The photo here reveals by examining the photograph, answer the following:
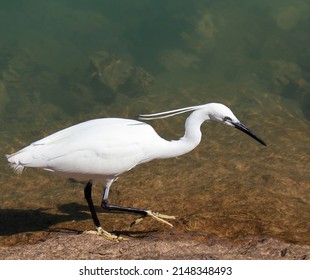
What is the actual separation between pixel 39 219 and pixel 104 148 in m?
1.78

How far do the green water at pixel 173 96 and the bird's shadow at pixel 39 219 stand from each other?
0.03 meters

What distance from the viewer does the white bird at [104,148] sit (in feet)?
18.7

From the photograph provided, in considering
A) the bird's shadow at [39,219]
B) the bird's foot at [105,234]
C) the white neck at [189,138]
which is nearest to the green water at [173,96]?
the bird's shadow at [39,219]

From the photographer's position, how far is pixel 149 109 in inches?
463

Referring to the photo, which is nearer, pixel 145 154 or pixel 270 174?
pixel 145 154

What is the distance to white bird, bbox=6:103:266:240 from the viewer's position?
5.69 metres

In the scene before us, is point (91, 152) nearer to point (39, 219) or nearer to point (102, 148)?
point (102, 148)

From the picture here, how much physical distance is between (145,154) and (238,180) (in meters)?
2.51

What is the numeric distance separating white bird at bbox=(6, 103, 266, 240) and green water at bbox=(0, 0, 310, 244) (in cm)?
92

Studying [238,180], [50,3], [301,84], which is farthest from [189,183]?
[50,3]

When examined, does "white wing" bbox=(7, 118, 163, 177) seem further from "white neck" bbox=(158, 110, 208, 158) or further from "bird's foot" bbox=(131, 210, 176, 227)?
"bird's foot" bbox=(131, 210, 176, 227)

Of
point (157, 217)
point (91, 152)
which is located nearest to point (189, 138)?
point (157, 217)

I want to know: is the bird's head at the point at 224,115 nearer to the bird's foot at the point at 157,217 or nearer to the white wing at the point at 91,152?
the white wing at the point at 91,152
